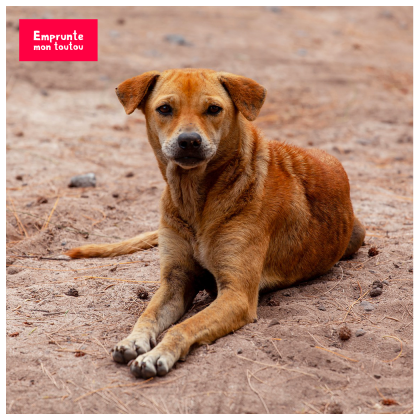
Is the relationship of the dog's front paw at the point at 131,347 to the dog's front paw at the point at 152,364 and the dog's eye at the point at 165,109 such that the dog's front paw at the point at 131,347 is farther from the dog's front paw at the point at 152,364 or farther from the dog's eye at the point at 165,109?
the dog's eye at the point at 165,109

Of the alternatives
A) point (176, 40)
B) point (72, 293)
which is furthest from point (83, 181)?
point (176, 40)

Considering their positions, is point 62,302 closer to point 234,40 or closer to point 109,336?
point 109,336

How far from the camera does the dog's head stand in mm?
3869

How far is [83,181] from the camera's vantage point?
707 centimetres

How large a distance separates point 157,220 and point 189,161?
2489 mm

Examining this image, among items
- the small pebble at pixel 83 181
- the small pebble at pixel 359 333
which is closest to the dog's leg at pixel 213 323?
the small pebble at pixel 359 333

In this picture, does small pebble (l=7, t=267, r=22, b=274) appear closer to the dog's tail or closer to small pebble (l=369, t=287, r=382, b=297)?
the dog's tail

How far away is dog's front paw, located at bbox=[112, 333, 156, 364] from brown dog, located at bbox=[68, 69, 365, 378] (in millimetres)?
11

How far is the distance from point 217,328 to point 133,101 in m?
1.91

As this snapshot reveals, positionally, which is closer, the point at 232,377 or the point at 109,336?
the point at 232,377

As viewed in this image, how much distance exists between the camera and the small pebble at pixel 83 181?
23.1 feet

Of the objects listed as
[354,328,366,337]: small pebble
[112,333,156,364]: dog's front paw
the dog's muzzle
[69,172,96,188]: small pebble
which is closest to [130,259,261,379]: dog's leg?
[112,333,156,364]: dog's front paw

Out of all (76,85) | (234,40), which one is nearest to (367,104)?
(234,40)

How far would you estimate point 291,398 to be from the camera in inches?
119
